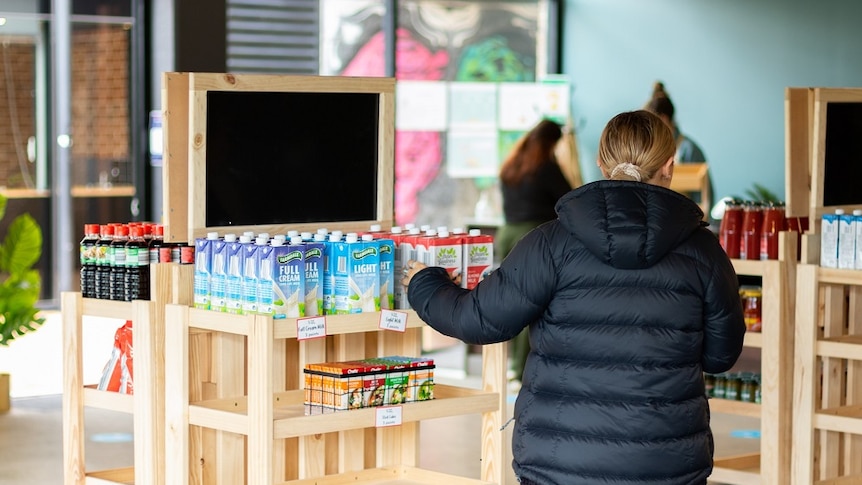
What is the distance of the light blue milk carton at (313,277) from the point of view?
3.54m

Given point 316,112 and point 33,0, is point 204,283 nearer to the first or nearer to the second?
point 316,112

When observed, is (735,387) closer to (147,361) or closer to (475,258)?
(475,258)

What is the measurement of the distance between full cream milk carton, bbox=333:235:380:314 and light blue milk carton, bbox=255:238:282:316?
220mm

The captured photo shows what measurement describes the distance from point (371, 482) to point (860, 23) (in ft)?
20.7

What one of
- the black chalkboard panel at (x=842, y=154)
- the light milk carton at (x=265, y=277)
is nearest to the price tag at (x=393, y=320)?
the light milk carton at (x=265, y=277)

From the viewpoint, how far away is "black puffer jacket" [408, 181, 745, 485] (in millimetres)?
2932

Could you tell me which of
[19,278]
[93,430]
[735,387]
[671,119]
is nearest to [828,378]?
[735,387]

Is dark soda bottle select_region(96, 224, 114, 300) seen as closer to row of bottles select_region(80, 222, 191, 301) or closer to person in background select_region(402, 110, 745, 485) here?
row of bottles select_region(80, 222, 191, 301)

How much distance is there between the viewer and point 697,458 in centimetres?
305

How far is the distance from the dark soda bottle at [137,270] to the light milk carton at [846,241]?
8.04 ft

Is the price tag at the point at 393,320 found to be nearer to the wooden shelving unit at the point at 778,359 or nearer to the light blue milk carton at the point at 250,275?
the light blue milk carton at the point at 250,275

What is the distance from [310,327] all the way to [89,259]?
92cm

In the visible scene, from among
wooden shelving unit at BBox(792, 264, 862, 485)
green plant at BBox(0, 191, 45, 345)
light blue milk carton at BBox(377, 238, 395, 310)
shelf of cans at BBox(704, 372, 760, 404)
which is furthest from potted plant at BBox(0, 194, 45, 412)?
wooden shelving unit at BBox(792, 264, 862, 485)

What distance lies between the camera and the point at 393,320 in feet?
12.2
